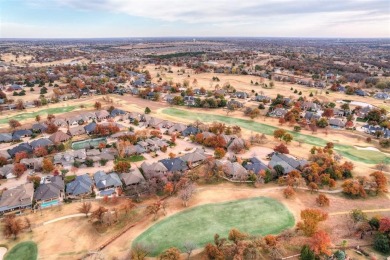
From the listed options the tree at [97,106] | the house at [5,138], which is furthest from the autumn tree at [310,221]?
the tree at [97,106]

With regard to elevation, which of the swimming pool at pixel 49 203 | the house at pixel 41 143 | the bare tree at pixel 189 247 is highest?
the house at pixel 41 143

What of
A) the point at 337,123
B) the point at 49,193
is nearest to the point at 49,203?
the point at 49,193

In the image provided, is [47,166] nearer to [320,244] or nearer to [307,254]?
[307,254]

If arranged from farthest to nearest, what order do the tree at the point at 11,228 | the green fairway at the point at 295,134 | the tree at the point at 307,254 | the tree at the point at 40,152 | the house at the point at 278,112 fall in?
the house at the point at 278,112, the green fairway at the point at 295,134, the tree at the point at 40,152, the tree at the point at 11,228, the tree at the point at 307,254

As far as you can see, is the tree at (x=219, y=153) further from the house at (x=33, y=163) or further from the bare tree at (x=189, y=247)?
the house at (x=33, y=163)

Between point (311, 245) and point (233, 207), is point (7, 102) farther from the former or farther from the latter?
point (311, 245)
